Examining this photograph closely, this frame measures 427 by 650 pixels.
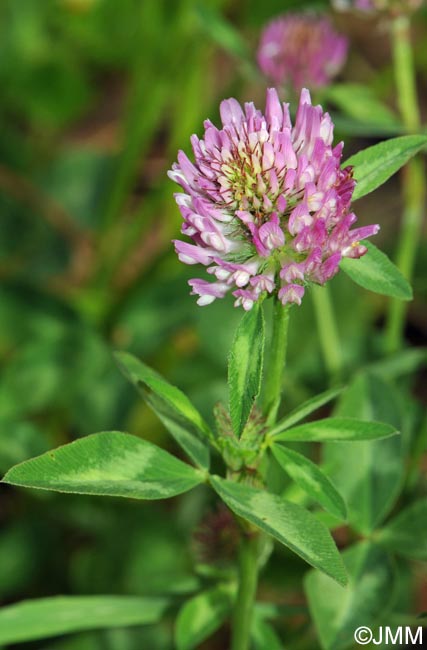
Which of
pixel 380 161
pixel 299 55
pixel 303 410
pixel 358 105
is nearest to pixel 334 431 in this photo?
pixel 303 410

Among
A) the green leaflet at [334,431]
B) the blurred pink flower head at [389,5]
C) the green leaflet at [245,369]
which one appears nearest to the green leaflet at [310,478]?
the green leaflet at [334,431]

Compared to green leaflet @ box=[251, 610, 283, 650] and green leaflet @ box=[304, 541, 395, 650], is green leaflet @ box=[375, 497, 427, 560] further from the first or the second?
green leaflet @ box=[251, 610, 283, 650]

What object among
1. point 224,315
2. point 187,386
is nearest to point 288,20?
point 224,315

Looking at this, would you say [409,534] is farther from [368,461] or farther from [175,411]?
[175,411]

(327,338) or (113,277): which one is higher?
(113,277)

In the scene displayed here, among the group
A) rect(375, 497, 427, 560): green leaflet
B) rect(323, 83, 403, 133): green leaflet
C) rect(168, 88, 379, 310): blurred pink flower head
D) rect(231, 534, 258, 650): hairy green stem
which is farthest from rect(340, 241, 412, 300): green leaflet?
rect(323, 83, 403, 133): green leaflet

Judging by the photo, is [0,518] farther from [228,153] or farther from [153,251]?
[228,153]

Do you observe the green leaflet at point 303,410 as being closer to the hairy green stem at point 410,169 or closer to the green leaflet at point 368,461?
the green leaflet at point 368,461
